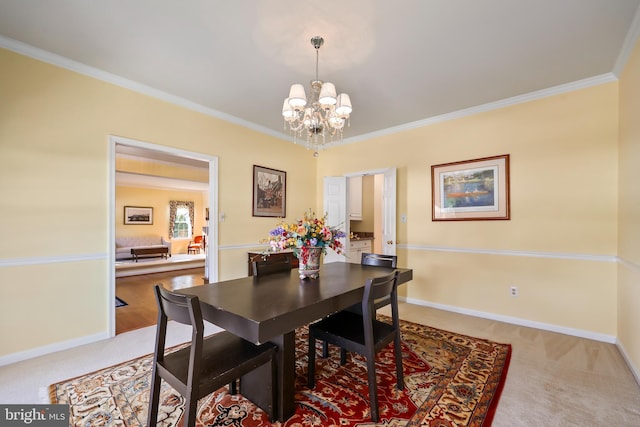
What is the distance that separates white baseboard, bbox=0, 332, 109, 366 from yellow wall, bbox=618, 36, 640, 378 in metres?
4.72

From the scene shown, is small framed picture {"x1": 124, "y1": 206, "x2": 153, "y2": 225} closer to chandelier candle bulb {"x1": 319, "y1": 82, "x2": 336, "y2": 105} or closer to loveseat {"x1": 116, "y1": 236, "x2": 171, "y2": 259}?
loveseat {"x1": 116, "y1": 236, "x2": 171, "y2": 259}

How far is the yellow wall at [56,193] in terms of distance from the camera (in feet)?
7.96

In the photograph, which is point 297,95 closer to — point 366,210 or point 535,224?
point 535,224

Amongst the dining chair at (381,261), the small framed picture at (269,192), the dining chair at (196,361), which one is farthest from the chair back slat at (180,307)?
the small framed picture at (269,192)

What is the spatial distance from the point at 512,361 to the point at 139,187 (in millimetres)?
10276

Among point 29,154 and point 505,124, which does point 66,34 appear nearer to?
point 29,154

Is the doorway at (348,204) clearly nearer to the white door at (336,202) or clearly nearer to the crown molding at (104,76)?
the white door at (336,202)

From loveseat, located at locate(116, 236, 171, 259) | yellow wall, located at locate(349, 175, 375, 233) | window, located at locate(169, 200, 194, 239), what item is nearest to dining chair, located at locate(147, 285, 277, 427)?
yellow wall, located at locate(349, 175, 375, 233)

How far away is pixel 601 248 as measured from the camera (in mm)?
2857

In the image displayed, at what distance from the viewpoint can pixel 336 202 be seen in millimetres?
4980

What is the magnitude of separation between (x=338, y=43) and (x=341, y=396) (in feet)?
9.00

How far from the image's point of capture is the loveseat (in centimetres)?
776

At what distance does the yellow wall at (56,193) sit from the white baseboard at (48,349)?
1.1 inches

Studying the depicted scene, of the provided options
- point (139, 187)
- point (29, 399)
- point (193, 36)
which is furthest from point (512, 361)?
point (139, 187)
